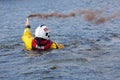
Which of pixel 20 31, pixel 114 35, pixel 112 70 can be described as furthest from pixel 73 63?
pixel 20 31

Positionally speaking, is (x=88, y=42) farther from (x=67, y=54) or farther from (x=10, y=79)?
(x=10, y=79)

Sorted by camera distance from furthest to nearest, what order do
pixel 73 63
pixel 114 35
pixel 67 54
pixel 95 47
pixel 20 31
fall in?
pixel 20 31 < pixel 114 35 < pixel 95 47 < pixel 67 54 < pixel 73 63

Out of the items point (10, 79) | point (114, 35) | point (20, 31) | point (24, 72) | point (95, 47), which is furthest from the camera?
point (20, 31)

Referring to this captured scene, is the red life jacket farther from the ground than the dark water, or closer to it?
farther from the ground

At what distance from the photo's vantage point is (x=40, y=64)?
1905 cm

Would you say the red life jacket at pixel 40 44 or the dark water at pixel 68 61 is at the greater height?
the red life jacket at pixel 40 44

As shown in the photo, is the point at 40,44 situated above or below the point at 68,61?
above

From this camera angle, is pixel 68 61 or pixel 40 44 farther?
pixel 40 44

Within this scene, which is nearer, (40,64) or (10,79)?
(10,79)

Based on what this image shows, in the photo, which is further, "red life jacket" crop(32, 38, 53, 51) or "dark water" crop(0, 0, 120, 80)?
"red life jacket" crop(32, 38, 53, 51)

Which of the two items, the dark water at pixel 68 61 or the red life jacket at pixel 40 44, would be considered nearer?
the dark water at pixel 68 61

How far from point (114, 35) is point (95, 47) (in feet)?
19.9

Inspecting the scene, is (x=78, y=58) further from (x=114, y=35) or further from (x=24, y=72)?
(x=114, y=35)

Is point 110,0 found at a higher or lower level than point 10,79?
higher
